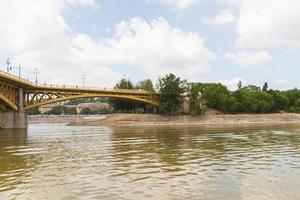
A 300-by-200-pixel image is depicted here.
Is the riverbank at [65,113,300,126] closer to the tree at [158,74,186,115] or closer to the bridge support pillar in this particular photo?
the tree at [158,74,186,115]

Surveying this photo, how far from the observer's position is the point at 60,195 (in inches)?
609

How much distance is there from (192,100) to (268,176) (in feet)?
330

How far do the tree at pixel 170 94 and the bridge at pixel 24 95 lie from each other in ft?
53.1

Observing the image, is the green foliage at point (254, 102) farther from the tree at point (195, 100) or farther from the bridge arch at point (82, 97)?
the bridge arch at point (82, 97)

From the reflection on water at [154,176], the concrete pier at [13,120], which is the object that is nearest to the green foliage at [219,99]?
the concrete pier at [13,120]

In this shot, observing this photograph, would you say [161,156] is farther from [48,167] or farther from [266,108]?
[266,108]

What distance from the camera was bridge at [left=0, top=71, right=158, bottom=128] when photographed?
8286cm

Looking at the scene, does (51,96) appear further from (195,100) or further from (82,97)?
(195,100)

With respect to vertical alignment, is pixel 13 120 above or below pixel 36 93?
below

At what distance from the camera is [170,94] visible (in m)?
121

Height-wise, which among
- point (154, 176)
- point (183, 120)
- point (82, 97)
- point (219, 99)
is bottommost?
point (154, 176)

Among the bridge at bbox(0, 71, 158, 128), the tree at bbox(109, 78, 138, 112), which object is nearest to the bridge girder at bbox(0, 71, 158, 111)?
the bridge at bbox(0, 71, 158, 128)

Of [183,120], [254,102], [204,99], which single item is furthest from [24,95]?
[254,102]

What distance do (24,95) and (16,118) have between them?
284 inches
